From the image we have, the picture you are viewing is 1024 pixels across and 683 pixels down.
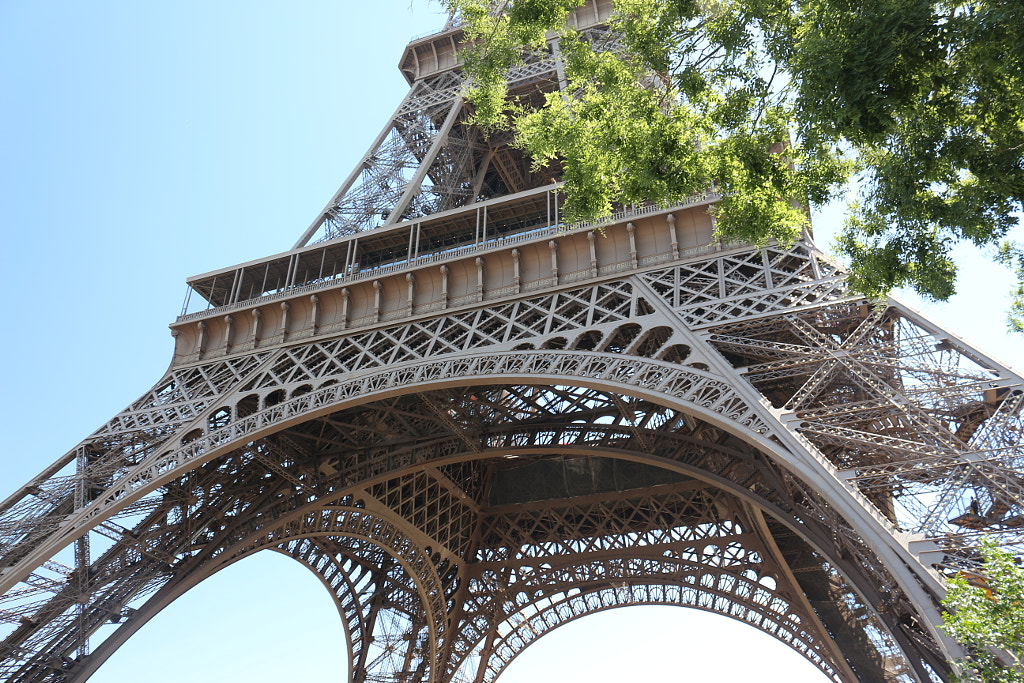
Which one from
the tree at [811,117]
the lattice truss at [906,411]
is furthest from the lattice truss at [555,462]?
the tree at [811,117]

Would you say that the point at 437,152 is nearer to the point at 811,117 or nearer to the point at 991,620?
the point at 811,117

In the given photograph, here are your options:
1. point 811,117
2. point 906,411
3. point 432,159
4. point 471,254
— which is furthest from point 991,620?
point 432,159

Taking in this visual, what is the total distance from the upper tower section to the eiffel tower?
0.10m

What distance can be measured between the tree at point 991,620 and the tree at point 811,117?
3034 millimetres

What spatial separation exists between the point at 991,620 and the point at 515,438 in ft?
44.8

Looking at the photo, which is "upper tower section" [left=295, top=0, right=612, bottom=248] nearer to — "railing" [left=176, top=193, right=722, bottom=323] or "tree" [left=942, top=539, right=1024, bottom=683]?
"railing" [left=176, top=193, right=722, bottom=323]

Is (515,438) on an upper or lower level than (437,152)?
lower

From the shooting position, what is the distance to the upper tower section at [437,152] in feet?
71.7

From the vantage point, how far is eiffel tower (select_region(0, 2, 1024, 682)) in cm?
1160

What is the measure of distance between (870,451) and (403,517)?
50.9 feet

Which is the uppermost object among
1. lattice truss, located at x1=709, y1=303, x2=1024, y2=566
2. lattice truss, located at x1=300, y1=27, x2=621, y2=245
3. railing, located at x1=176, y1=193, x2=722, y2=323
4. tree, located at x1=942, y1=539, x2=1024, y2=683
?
lattice truss, located at x1=300, y1=27, x2=621, y2=245

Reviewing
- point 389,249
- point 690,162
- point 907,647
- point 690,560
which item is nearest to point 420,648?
point 690,560

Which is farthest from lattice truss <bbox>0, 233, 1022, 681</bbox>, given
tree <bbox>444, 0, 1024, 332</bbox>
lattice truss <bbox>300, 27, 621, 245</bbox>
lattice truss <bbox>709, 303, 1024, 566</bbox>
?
lattice truss <bbox>300, 27, 621, 245</bbox>

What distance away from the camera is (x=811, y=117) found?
791 centimetres
